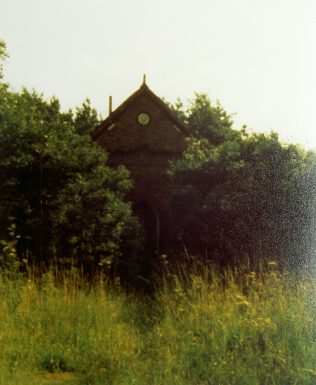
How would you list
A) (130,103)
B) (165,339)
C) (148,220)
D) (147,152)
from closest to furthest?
(165,339) < (147,152) < (148,220) < (130,103)

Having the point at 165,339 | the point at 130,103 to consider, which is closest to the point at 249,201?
the point at 165,339

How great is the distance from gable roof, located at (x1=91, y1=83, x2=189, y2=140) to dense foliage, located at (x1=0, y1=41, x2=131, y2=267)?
835 cm

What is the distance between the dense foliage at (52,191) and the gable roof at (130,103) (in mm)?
8348

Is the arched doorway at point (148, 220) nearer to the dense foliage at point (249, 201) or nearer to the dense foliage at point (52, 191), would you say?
the dense foliage at point (249, 201)

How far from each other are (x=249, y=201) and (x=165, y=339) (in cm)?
802

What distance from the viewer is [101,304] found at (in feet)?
24.2

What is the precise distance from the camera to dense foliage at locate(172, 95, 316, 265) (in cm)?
1277

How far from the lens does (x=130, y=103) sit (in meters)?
24.2

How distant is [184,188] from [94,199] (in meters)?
3.46

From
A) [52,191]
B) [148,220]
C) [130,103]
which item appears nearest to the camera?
[52,191]

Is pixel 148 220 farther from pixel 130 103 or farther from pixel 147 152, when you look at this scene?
pixel 130 103

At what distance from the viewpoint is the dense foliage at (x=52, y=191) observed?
12281 mm

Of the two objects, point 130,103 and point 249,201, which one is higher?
→ point 130,103

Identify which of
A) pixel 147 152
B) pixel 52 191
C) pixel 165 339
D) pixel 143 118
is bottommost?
pixel 165 339
